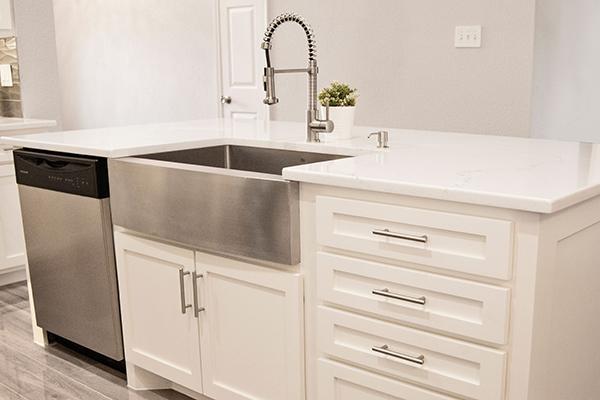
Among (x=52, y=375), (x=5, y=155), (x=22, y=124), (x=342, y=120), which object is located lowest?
(x=52, y=375)

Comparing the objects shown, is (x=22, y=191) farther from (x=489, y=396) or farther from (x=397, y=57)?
(x=397, y=57)

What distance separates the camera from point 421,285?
1.62 m

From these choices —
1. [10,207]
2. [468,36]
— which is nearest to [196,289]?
[10,207]

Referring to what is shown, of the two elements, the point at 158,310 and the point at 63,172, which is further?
the point at 63,172

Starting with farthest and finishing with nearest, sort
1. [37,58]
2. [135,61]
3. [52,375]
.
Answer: [135,61] < [37,58] < [52,375]

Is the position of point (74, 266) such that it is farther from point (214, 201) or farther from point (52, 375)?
point (214, 201)

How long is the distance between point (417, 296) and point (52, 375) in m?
1.70

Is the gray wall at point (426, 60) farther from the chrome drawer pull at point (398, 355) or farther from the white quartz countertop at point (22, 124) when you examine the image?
the chrome drawer pull at point (398, 355)

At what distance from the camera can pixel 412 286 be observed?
5.36 feet

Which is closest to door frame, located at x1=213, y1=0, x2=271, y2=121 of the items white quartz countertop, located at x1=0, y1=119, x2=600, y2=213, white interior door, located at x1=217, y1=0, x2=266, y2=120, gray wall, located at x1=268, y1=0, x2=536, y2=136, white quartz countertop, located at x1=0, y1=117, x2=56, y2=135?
white interior door, located at x1=217, y1=0, x2=266, y2=120

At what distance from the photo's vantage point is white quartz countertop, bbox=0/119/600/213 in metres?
1.49

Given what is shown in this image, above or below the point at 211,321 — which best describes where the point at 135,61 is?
above

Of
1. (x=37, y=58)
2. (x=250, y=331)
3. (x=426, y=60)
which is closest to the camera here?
(x=250, y=331)

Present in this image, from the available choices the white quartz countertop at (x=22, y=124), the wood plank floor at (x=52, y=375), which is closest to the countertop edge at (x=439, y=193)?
the wood plank floor at (x=52, y=375)
